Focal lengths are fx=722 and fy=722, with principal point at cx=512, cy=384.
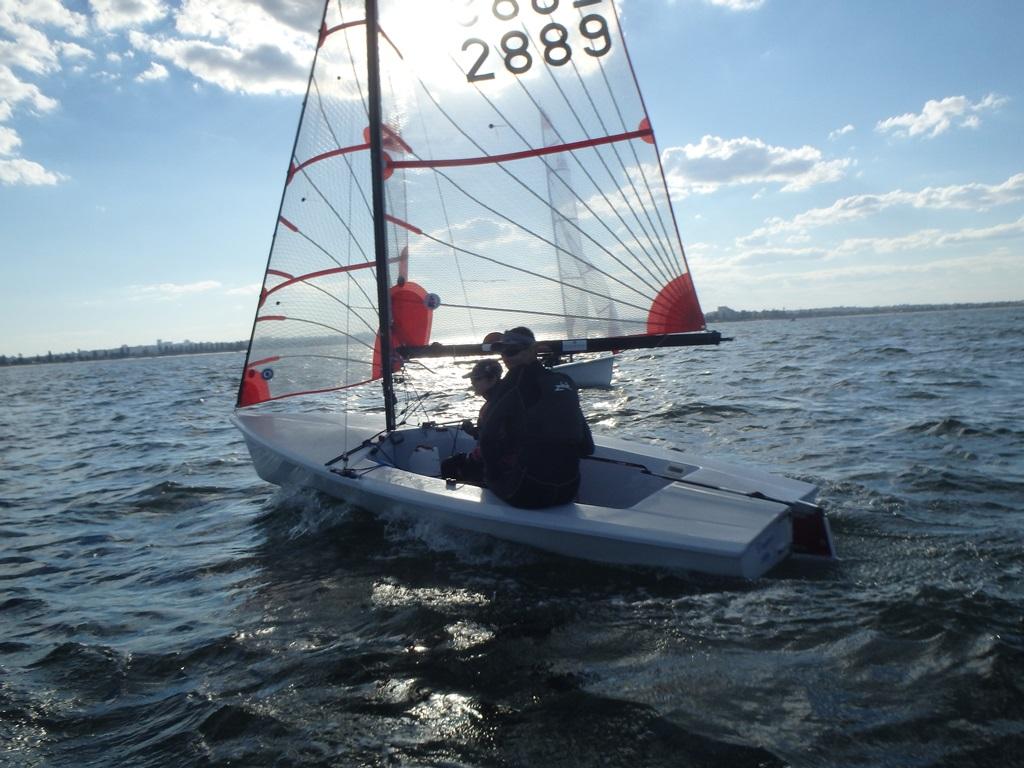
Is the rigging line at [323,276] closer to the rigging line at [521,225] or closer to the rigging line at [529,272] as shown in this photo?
the rigging line at [529,272]

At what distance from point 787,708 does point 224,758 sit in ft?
6.06

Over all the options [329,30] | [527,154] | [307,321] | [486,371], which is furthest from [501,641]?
[329,30]

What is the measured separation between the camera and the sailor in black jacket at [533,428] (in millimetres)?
3684

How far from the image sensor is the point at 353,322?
576cm

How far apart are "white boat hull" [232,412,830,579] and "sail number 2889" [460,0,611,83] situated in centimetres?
A: 255

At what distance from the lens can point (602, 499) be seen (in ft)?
15.2

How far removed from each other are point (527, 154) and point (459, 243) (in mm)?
811

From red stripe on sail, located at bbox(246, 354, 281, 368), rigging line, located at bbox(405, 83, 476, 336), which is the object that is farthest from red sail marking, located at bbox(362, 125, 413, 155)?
red stripe on sail, located at bbox(246, 354, 281, 368)

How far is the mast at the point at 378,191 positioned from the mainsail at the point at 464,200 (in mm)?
27

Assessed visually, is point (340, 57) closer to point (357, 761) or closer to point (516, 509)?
point (516, 509)

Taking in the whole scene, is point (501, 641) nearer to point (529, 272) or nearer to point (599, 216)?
point (529, 272)

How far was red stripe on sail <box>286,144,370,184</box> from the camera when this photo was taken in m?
5.50

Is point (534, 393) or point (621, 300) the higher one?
point (621, 300)

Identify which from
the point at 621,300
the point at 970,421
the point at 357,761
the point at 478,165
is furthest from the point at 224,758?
the point at 970,421
